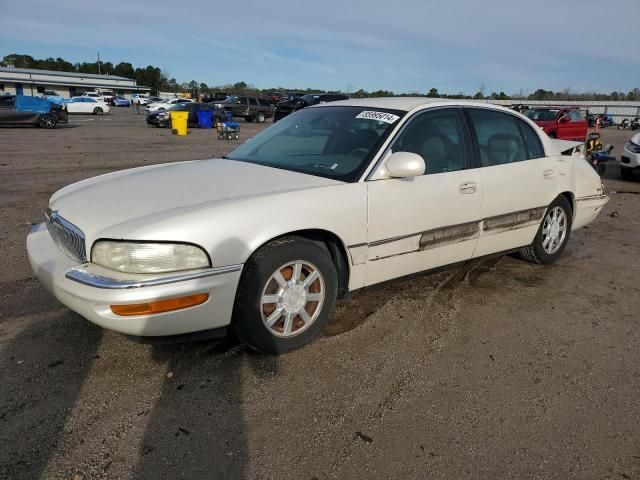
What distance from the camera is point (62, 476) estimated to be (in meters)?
2.13

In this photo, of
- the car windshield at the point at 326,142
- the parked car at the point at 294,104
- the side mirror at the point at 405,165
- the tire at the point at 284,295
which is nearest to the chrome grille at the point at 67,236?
the tire at the point at 284,295

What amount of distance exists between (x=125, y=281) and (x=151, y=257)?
0.58ft

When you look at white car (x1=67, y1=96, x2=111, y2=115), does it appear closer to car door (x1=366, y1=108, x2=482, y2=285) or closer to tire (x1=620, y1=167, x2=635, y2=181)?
tire (x1=620, y1=167, x2=635, y2=181)

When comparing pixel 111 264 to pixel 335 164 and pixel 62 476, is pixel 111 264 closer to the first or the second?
pixel 62 476

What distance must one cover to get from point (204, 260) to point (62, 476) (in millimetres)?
1162

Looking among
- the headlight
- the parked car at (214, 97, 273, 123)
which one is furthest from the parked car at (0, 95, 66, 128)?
the headlight

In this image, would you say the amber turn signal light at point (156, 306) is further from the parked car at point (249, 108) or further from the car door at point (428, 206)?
the parked car at point (249, 108)

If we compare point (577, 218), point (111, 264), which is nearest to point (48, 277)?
point (111, 264)

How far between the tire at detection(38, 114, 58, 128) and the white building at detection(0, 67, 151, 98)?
55.7 meters

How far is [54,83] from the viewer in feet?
248

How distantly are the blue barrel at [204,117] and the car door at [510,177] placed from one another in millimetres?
25248

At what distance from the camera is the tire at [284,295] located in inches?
114

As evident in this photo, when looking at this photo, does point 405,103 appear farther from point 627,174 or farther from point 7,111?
point 7,111

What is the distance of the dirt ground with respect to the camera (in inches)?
89.5
